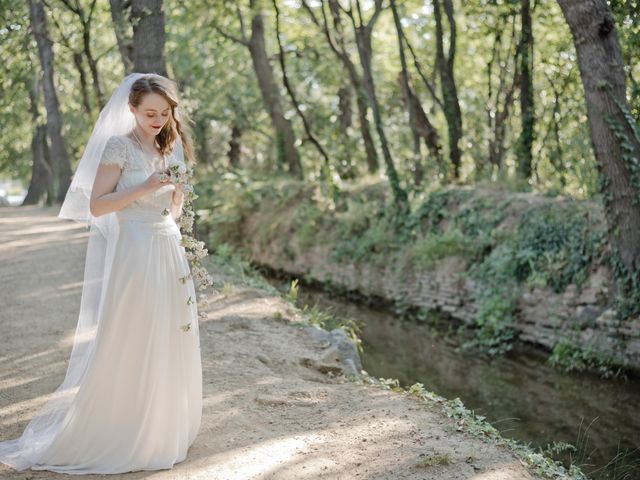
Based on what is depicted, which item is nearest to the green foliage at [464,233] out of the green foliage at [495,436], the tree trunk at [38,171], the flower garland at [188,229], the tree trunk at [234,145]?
the green foliage at [495,436]

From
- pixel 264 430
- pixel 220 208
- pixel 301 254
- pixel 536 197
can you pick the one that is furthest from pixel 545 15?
pixel 264 430

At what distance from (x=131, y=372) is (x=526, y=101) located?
12379mm

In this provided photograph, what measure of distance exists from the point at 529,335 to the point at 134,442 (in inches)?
316

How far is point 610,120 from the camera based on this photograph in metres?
8.91

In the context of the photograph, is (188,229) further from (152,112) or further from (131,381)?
(131,381)

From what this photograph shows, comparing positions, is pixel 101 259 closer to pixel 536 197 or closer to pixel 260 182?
pixel 536 197

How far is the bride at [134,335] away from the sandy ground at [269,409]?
144 millimetres

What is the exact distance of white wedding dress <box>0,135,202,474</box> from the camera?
4.34m

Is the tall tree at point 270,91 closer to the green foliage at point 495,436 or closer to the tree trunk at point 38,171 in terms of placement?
the tree trunk at point 38,171

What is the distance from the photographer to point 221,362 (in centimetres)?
694

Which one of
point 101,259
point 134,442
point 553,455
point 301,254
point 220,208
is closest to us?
point 134,442

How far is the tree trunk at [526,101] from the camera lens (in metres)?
14.8

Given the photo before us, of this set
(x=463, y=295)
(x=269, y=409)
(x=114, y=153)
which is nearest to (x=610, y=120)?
(x=463, y=295)

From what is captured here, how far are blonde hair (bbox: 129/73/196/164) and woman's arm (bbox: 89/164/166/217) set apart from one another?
0.45m
